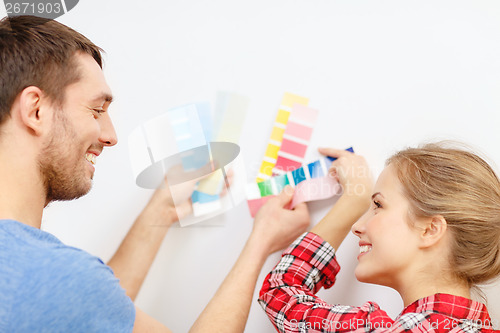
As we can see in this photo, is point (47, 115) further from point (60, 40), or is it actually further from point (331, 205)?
point (331, 205)

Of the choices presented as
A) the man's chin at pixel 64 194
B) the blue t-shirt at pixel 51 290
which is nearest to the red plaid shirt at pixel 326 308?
the blue t-shirt at pixel 51 290

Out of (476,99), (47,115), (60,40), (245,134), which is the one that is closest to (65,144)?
(47,115)

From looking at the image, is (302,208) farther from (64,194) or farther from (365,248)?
(64,194)

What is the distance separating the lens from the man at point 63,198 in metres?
0.89

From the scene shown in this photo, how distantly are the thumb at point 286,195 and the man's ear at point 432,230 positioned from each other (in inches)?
14.0

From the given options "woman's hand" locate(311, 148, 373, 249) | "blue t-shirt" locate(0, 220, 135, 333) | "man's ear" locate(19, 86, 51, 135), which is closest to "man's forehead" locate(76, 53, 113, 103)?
"man's ear" locate(19, 86, 51, 135)

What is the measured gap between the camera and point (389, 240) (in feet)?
3.56

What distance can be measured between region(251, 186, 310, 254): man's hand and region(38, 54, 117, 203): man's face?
44 centimetres

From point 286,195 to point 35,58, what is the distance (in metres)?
0.67

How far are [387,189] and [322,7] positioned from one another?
1.67 feet

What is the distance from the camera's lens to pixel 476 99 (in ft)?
3.98

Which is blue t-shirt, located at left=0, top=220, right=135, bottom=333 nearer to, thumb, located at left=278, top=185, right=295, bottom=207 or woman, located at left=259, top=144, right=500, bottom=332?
woman, located at left=259, top=144, right=500, bottom=332

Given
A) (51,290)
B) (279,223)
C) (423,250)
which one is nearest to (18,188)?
(51,290)

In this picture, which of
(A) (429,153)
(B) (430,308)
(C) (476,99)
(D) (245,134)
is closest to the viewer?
(B) (430,308)
